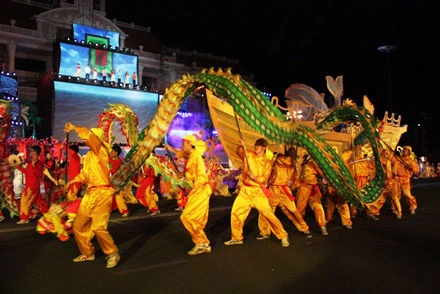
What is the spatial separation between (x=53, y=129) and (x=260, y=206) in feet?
64.9

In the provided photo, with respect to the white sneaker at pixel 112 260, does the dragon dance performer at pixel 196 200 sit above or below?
above

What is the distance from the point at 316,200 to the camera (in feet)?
22.9

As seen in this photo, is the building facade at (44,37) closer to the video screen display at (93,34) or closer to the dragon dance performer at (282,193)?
the video screen display at (93,34)

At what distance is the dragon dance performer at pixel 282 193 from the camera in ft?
20.8

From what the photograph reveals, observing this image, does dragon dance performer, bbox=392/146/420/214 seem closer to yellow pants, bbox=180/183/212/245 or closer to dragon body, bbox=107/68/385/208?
dragon body, bbox=107/68/385/208

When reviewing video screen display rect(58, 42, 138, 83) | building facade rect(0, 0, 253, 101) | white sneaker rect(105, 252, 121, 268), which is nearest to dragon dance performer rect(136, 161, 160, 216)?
white sneaker rect(105, 252, 121, 268)

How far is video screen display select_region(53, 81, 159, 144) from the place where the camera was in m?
22.3

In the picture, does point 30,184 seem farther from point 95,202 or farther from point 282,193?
point 282,193

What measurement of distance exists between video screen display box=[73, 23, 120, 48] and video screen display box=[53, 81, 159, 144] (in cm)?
407

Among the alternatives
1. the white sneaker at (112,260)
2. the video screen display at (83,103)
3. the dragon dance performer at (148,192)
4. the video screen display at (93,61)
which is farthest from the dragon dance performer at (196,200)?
the video screen display at (93,61)

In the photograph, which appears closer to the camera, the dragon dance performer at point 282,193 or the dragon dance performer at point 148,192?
the dragon dance performer at point 282,193

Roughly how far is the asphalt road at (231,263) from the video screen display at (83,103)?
16333 millimetres

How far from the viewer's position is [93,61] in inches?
982

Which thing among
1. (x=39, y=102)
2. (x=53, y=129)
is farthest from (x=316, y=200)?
(x=39, y=102)
